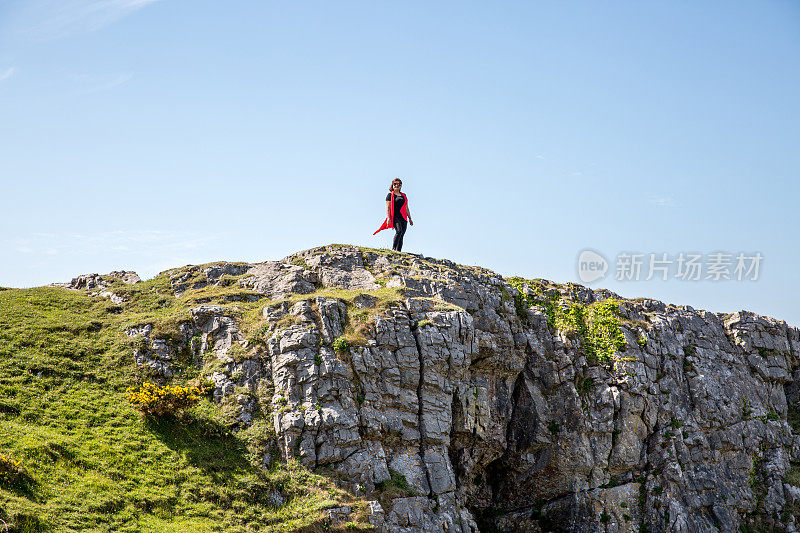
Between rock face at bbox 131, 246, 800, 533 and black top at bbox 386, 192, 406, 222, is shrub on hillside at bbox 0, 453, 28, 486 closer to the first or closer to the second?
rock face at bbox 131, 246, 800, 533

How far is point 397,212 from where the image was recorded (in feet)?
120

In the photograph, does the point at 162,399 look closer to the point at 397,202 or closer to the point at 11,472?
the point at 11,472

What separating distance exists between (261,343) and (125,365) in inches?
244

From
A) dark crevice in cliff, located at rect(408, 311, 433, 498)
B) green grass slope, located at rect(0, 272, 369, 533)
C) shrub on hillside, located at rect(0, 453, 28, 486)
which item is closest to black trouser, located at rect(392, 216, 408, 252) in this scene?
dark crevice in cliff, located at rect(408, 311, 433, 498)

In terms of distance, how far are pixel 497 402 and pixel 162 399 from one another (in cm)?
1641

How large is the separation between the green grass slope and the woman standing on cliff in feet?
39.9

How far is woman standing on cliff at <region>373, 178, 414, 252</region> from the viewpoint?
118 ft

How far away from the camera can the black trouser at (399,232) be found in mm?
37156

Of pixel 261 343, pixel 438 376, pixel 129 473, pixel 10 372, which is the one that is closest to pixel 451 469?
pixel 438 376

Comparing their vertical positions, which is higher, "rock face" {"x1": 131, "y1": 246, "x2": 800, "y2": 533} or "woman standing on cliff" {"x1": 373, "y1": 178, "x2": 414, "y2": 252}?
"woman standing on cliff" {"x1": 373, "y1": 178, "x2": 414, "y2": 252}

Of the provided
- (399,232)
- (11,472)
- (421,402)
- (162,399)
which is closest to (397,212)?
(399,232)

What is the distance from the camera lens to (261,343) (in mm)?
30531

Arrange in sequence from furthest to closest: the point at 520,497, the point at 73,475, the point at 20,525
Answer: the point at 520,497
the point at 73,475
the point at 20,525

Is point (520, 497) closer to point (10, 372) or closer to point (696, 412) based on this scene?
point (696, 412)
